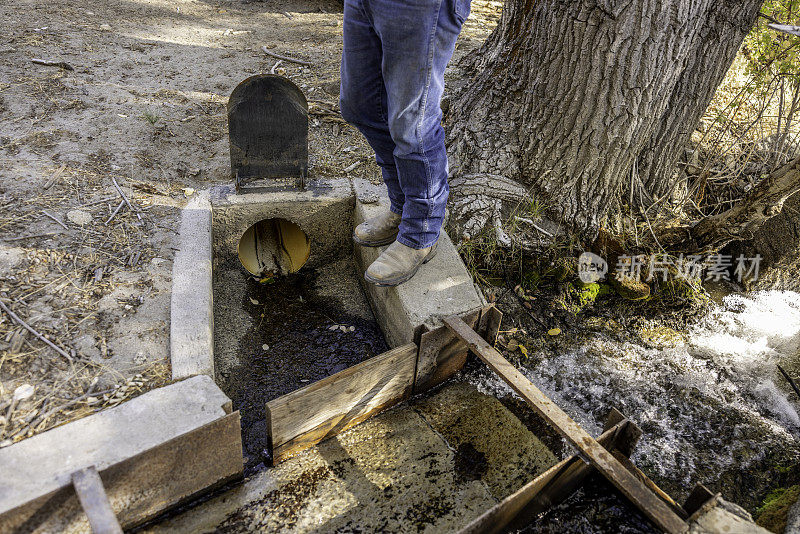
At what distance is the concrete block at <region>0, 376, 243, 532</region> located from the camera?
1.87m

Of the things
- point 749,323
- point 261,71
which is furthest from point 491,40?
point 749,323

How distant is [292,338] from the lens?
11.3ft

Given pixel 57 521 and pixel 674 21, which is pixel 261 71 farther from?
pixel 57 521

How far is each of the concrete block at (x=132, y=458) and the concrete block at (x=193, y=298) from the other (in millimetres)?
140

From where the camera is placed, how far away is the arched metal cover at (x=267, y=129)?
3492 mm

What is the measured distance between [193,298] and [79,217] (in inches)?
41.4

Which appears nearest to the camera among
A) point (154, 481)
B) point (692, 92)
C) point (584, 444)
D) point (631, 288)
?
point (154, 481)

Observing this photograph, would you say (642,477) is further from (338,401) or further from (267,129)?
(267,129)

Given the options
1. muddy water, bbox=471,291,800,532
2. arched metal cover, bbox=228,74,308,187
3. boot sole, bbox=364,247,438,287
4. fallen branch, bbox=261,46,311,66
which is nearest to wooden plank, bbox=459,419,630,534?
muddy water, bbox=471,291,800,532

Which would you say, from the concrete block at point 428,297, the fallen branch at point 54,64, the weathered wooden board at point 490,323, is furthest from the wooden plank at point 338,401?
the fallen branch at point 54,64

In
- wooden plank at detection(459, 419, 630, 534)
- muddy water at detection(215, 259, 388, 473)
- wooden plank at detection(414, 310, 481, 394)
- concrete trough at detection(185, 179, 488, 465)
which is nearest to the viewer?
wooden plank at detection(459, 419, 630, 534)

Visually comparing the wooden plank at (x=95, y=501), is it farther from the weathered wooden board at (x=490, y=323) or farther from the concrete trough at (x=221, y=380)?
the weathered wooden board at (x=490, y=323)

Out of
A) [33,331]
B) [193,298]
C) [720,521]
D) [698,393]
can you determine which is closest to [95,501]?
[33,331]

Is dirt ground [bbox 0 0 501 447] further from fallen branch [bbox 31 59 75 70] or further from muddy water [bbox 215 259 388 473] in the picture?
muddy water [bbox 215 259 388 473]
